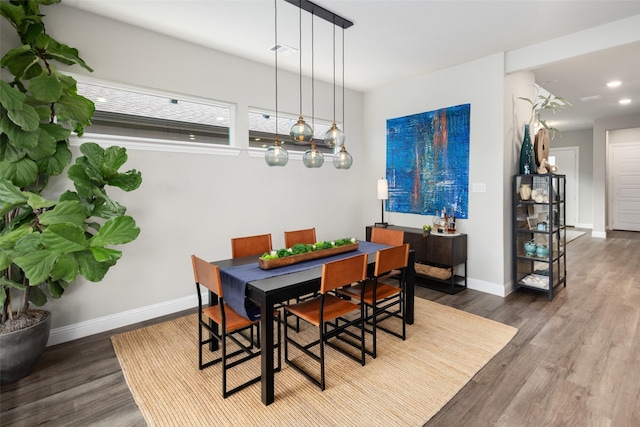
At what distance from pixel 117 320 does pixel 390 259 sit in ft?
8.75

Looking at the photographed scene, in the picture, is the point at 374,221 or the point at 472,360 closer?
the point at 472,360

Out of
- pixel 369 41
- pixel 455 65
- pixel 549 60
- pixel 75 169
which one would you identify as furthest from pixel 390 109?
pixel 75 169

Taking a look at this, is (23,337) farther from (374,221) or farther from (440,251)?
(374,221)

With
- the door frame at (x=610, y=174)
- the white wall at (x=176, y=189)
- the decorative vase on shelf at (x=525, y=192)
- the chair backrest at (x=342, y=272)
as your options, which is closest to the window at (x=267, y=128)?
the white wall at (x=176, y=189)

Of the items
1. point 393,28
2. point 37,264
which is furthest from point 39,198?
point 393,28

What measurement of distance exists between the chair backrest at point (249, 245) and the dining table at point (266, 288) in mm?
244

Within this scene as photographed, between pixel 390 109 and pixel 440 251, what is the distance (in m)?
2.30

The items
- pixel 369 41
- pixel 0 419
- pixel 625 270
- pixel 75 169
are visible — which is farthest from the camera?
pixel 625 270

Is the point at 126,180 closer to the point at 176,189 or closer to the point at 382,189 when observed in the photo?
the point at 176,189

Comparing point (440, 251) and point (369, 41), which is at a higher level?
point (369, 41)

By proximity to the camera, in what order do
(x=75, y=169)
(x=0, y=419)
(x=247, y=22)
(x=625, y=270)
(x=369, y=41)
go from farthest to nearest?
(x=625, y=270)
(x=369, y=41)
(x=247, y=22)
(x=75, y=169)
(x=0, y=419)

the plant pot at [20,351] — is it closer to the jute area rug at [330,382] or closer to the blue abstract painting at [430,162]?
the jute area rug at [330,382]

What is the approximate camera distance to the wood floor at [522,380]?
197 centimetres

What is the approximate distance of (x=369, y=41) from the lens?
353cm
